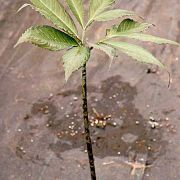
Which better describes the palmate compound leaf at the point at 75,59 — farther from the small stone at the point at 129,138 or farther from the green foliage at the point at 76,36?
the small stone at the point at 129,138

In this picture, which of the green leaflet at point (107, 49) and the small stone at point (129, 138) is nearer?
the green leaflet at point (107, 49)

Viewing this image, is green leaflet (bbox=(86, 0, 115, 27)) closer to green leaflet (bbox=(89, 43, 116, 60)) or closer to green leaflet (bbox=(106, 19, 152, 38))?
green leaflet (bbox=(106, 19, 152, 38))

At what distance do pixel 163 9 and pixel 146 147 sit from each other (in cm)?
176

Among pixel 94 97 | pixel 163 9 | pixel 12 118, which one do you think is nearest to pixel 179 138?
pixel 94 97

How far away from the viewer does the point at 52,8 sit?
1.64 metres

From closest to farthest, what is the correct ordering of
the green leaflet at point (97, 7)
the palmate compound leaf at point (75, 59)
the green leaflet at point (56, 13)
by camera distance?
1. the palmate compound leaf at point (75, 59)
2. the green leaflet at point (56, 13)
3. the green leaflet at point (97, 7)

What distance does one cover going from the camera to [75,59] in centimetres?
147

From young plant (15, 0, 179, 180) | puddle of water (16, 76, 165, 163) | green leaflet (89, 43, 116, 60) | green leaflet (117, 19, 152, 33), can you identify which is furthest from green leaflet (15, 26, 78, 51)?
puddle of water (16, 76, 165, 163)

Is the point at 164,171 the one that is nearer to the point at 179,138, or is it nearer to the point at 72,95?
the point at 179,138

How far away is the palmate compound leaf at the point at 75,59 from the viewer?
56.4 inches

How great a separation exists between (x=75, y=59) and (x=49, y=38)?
16 centimetres

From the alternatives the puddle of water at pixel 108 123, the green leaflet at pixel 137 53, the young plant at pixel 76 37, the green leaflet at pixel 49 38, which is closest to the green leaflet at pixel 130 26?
the young plant at pixel 76 37

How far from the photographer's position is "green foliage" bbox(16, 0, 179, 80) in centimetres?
Result: 147

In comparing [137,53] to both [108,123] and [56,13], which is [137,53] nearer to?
[56,13]
